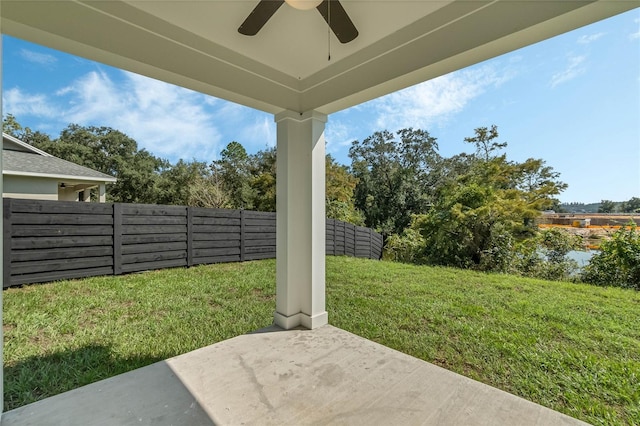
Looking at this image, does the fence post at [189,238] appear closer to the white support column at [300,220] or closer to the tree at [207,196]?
the white support column at [300,220]

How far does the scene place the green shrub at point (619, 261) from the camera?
12.3ft

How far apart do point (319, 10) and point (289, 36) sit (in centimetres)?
46

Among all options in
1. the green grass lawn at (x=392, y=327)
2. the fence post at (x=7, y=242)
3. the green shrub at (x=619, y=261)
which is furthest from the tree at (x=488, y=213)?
the fence post at (x=7, y=242)

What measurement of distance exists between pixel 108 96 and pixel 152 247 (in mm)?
6482

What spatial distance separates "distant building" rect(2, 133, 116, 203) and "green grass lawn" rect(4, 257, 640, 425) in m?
2.90

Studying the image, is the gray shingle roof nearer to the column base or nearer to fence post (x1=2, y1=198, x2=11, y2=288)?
fence post (x1=2, y1=198, x2=11, y2=288)

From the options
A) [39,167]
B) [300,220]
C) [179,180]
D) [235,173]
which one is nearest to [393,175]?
[235,173]

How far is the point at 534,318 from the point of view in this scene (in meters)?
2.74

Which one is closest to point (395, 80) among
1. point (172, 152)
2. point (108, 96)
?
point (108, 96)

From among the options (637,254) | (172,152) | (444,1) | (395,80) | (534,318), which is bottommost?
(534,318)

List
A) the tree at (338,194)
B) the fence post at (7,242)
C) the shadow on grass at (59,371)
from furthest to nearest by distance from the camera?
1. the tree at (338,194)
2. the fence post at (7,242)
3. the shadow on grass at (59,371)

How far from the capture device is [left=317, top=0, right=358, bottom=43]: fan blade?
4.12ft

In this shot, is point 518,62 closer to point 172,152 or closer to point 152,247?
point 152,247

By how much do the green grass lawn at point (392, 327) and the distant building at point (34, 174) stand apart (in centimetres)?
290
